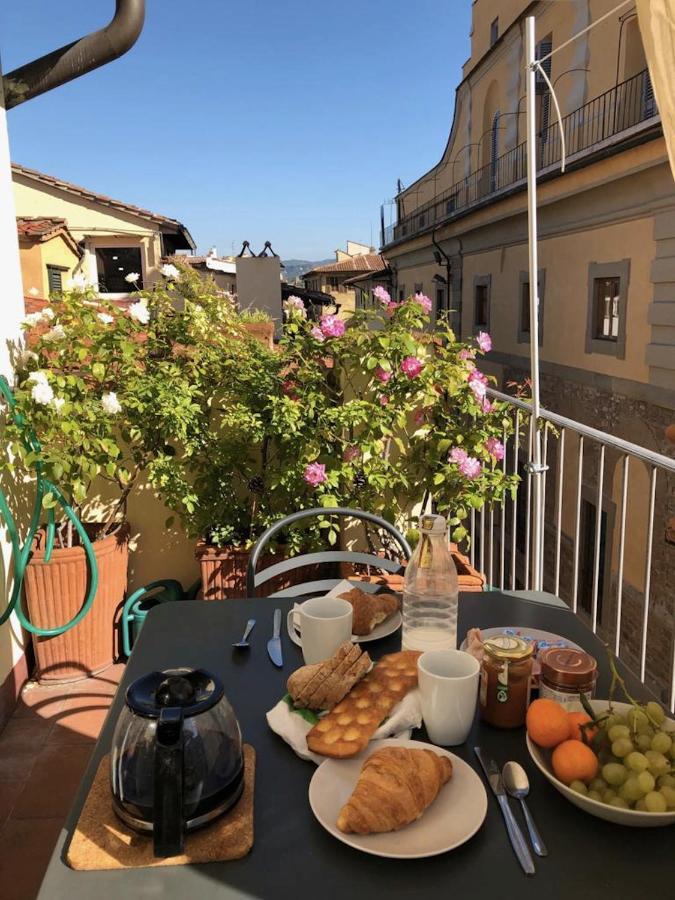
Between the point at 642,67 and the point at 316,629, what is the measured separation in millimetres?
10194

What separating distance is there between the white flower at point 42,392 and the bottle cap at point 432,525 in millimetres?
1744

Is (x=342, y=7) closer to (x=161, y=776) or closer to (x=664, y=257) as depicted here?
(x=664, y=257)

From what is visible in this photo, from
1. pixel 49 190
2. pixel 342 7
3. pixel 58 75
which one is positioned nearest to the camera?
pixel 58 75

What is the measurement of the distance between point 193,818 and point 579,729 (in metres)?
0.56

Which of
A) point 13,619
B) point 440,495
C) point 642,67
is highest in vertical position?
point 642,67

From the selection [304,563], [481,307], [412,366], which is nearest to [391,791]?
[304,563]

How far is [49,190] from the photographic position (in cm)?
1605

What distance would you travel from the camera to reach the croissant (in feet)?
2.72

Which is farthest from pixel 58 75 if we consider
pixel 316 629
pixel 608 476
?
pixel 608 476

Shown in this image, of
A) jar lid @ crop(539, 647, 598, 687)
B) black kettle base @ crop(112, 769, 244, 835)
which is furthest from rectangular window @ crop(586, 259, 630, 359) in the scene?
black kettle base @ crop(112, 769, 244, 835)

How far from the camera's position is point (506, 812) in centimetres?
89

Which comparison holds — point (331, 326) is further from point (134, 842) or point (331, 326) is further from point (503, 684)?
point (134, 842)

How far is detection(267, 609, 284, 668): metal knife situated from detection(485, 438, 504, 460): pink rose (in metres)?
1.56

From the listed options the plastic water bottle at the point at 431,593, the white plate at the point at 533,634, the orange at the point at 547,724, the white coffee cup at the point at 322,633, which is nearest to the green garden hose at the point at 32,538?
the white coffee cup at the point at 322,633
